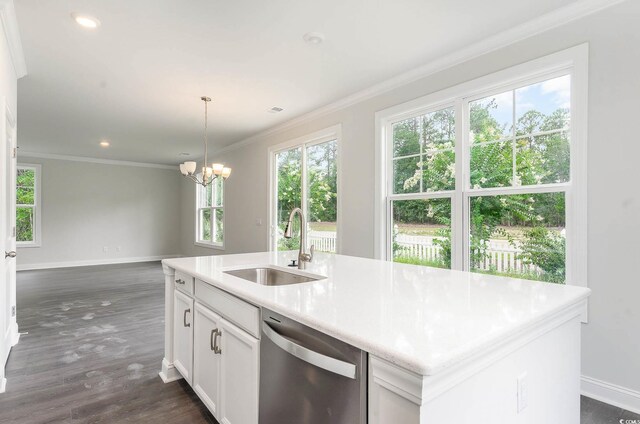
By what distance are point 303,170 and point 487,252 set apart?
2.90 meters

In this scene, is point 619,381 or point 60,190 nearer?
point 619,381

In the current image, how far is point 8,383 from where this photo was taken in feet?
7.91

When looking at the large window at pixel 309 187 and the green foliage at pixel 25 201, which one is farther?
the green foliage at pixel 25 201

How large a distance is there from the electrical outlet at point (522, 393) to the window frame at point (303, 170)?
315 cm

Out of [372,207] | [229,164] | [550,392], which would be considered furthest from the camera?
[229,164]

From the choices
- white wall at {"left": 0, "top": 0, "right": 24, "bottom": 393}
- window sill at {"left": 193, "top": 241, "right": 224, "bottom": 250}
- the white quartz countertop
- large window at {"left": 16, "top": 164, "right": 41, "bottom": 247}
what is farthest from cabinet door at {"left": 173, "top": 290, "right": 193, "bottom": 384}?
large window at {"left": 16, "top": 164, "right": 41, "bottom": 247}

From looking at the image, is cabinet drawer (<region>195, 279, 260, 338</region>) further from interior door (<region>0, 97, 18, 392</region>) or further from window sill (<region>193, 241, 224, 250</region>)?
window sill (<region>193, 241, 224, 250</region>)

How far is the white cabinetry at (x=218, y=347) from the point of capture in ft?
4.89

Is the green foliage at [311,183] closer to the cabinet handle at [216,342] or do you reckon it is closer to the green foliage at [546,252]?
the green foliage at [546,252]

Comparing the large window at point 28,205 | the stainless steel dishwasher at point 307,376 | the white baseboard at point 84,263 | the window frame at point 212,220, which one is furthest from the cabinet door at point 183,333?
the large window at point 28,205

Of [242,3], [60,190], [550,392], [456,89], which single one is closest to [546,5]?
[456,89]

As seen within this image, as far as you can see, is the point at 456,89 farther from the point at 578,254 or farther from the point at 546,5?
the point at 578,254

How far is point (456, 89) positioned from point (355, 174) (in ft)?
4.77

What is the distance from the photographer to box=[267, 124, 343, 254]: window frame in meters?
4.32
